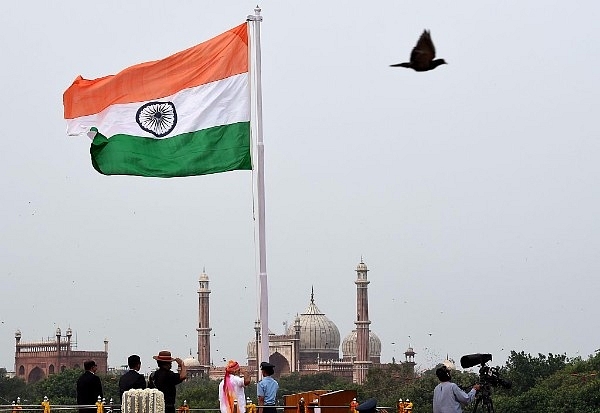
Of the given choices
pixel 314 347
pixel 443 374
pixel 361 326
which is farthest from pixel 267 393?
pixel 314 347

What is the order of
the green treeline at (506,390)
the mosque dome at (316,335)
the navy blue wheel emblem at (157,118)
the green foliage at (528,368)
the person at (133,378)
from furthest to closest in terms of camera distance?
the mosque dome at (316,335)
the green foliage at (528,368)
the green treeline at (506,390)
the navy blue wheel emblem at (157,118)
the person at (133,378)

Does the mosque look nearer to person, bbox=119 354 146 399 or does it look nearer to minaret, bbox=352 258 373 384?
minaret, bbox=352 258 373 384

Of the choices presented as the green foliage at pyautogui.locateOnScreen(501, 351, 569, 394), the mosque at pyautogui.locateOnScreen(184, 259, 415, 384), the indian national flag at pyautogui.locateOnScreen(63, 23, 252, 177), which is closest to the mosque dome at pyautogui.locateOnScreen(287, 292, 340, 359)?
the mosque at pyautogui.locateOnScreen(184, 259, 415, 384)

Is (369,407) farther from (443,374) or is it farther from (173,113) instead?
(173,113)

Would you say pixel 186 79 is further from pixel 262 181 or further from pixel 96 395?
pixel 96 395

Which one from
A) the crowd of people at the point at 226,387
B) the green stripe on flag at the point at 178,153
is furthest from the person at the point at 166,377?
the green stripe on flag at the point at 178,153

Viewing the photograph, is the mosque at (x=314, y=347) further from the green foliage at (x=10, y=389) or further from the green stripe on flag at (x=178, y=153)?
the green stripe on flag at (x=178, y=153)
